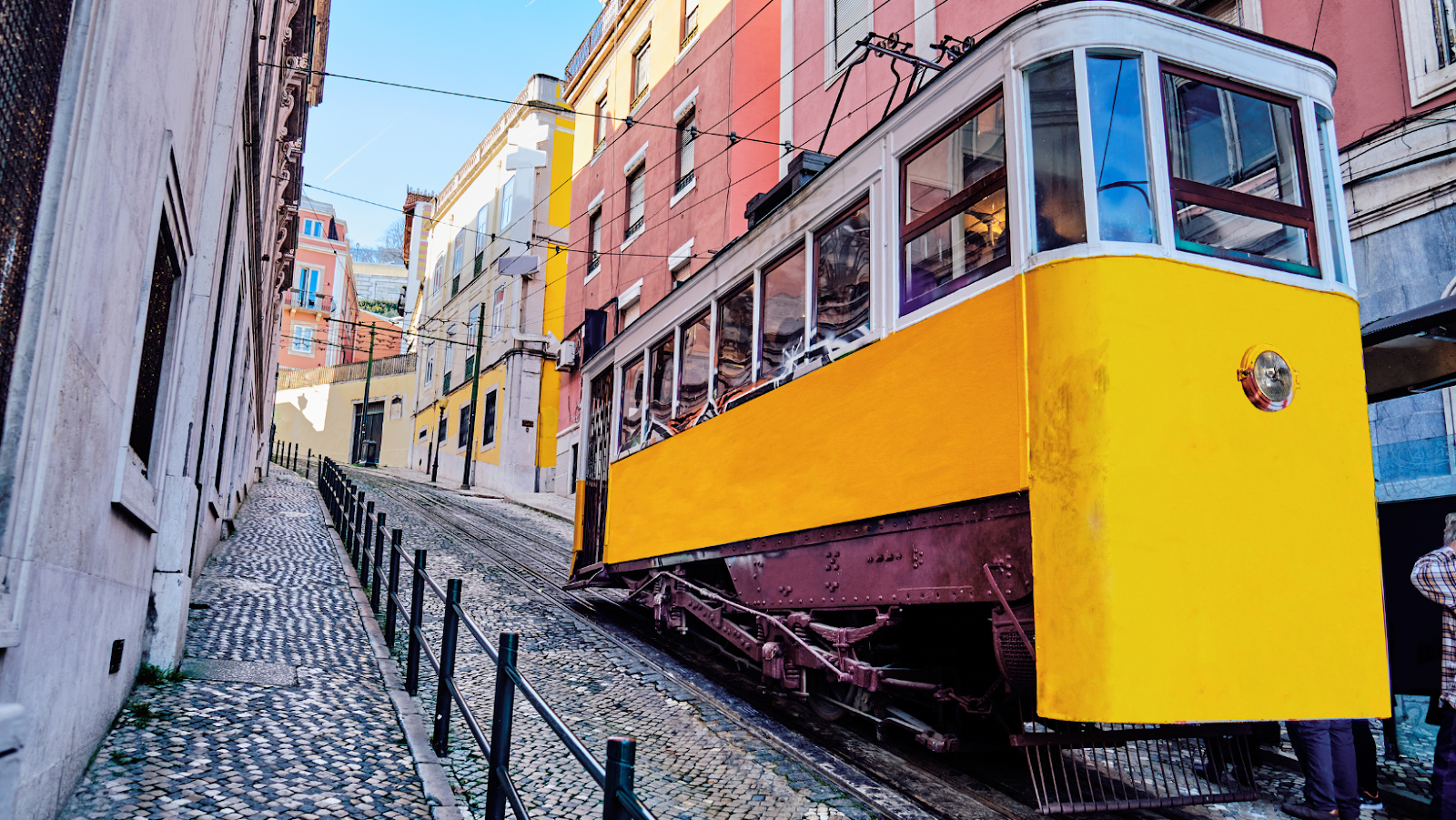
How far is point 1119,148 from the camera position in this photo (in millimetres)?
4129

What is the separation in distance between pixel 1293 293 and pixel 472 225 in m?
30.2

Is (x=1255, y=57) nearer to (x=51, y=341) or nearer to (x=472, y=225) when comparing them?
(x=51, y=341)

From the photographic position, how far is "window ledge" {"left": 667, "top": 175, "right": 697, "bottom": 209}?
1797cm

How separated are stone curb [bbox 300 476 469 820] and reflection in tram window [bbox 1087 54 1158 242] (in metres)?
3.56

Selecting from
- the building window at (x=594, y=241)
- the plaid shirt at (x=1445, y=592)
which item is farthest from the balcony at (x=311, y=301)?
the plaid shirt at (x=1445, y=592)

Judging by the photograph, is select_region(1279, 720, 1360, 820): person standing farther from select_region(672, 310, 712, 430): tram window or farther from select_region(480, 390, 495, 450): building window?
select_region(480, 390, 495, 450): building window

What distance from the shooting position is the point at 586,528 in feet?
32.6

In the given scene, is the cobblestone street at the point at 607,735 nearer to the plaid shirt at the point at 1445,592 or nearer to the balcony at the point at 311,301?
the plaid shirt at the point at 1445,592

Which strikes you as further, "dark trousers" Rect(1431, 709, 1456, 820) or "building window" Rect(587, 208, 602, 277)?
"building window" Rect(587, 208, 602, 277)

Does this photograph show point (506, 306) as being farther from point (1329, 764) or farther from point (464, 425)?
point (1329, 764)

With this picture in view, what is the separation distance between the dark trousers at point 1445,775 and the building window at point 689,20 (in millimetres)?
17058

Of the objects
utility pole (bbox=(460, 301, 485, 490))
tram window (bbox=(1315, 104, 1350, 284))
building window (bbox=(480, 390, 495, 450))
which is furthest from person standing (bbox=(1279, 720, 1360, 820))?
building window (bbox=(480, 390, 495, 450))

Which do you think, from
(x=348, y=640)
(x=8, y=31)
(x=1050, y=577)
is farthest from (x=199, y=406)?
(x=1050, y=577)

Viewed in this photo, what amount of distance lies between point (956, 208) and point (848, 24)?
1023cm
